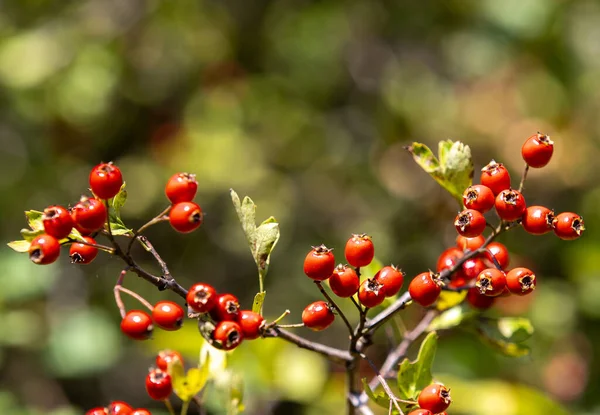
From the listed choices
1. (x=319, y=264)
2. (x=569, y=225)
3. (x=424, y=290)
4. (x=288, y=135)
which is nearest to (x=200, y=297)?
(x=319, y=264)

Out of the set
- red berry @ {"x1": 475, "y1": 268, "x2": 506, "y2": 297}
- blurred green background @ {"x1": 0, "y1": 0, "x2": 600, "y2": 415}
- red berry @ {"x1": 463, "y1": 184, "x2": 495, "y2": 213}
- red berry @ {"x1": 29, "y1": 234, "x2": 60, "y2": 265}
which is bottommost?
blurred green background @ {"x1": 0, "y1": 0, "x2": 600, "y2": 415}

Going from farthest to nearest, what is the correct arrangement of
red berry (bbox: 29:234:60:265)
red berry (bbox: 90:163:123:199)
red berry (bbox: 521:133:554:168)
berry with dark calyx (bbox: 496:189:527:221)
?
red berry (bbox: 521:133:554:168) → berry with dark calyx (bbox: 496:189:527:221) → red berry (bbox: 90:163:123:199) → red berry (bbox: 29:234:60:265)

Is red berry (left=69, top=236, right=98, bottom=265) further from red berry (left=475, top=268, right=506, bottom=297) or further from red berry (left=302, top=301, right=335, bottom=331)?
red berry (left=475, top=268, right=506, bottom=297)

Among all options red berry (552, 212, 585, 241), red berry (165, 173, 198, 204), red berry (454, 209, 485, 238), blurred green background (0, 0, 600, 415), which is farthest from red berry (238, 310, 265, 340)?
blurred green background (0, 0, 600, 415)

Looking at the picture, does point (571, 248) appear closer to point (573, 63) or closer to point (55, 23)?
point (573, 63)

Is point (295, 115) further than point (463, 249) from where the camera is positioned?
Yes

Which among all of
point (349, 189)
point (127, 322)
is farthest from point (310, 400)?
point (349, 189)
